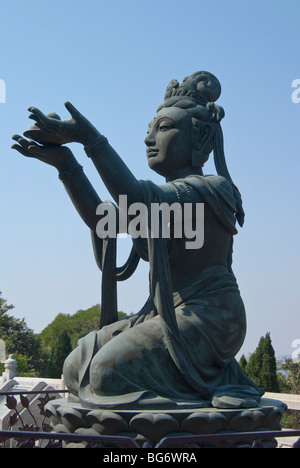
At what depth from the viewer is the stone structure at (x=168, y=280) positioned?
3828 mm

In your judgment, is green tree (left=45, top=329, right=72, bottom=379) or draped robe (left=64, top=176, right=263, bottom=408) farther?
green tree (left=45, top=329, right=72, bottom=379)

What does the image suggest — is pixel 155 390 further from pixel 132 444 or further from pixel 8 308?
pixel 8 308

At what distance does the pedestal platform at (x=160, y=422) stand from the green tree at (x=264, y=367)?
799 cm

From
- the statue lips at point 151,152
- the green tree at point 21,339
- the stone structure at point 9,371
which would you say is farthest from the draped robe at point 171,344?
the green tree at point 21,339

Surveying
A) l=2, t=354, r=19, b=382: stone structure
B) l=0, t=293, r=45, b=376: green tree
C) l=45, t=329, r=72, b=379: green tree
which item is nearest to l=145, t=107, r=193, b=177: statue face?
l=2, t=354, r=19, b=382: stone structure

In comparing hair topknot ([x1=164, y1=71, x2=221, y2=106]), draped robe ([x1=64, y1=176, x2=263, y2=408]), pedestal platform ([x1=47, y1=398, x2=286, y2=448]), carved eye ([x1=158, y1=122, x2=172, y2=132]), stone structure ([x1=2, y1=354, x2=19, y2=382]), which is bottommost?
stone structure ([x1=2, y1=354, x2=19, y2=382])

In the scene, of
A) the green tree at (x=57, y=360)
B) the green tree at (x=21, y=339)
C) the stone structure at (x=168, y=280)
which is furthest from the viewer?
the green tree at (x=21, y=339)

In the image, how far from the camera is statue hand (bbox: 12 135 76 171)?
4.23 m

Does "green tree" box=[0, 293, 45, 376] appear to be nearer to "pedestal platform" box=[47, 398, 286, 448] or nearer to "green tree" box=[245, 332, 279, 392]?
"green tree" box=[245, 332, 279, 392]

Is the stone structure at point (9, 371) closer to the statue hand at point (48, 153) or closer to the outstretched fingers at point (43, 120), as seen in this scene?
the statue hand at point (48, 153)

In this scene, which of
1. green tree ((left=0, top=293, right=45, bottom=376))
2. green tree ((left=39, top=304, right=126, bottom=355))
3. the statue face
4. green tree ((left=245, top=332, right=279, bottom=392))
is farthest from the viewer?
green tree ((left=39, top=304, right=126, bottom=355))

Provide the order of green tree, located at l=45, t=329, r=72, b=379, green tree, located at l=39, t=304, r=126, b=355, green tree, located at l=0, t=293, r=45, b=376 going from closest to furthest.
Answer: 1. green tree, located at l=45, t=329, r=72, b=379
2. green tree, located at l=0, t=293, r=45, b=376
3. green tree, located at l=39, t=304, r=126, b=355
